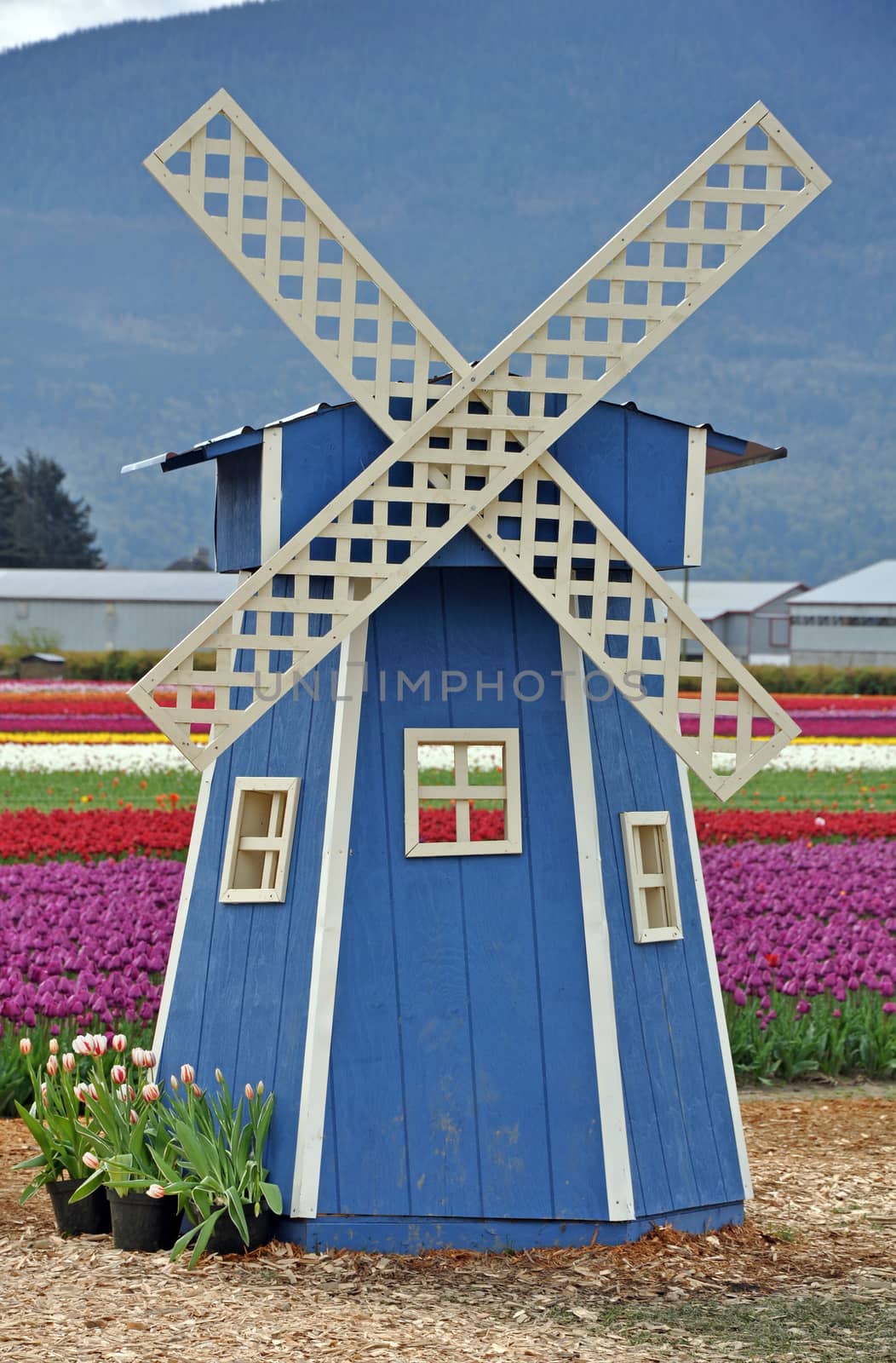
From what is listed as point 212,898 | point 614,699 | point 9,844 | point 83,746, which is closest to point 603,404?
point 614,699

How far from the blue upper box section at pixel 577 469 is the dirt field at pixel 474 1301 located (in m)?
2.88

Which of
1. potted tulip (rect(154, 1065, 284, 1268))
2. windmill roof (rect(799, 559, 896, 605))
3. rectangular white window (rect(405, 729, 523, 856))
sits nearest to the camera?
potted tulip (rect(154, 1065, 284, 1268))

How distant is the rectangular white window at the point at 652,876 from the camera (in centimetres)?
704

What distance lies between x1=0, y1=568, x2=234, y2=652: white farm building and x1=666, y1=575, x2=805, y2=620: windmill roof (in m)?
30.5

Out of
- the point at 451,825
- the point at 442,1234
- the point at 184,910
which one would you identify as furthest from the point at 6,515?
the point at 442,1234

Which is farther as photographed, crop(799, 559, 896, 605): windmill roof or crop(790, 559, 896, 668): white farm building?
crop(799, 559, 896, 605): windmill roof

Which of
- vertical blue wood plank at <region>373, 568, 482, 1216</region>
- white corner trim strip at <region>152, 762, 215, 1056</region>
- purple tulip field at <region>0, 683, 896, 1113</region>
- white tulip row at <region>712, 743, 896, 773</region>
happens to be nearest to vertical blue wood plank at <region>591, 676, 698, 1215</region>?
vertical blue wood plank at <region>373, 568, 482, 1216</region>

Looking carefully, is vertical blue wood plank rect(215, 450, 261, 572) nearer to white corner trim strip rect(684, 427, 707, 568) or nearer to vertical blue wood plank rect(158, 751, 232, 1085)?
vertical blue wood plank rect(158, 751, 232, 1085)

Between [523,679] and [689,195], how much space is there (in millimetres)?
2162

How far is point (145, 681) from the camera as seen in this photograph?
6258 mm

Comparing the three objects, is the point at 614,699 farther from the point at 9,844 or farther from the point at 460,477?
the point at 9,844

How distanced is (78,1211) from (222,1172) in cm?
86

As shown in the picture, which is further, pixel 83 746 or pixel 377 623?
pixel 83 746

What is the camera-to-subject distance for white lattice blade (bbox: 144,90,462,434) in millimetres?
6621
